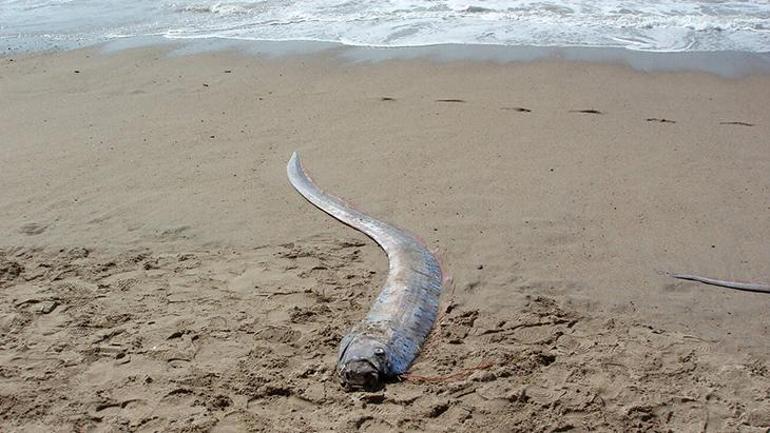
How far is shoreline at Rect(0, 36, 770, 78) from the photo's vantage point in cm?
799

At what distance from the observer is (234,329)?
159 inches

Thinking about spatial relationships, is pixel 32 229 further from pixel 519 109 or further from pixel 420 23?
pixel 420 23

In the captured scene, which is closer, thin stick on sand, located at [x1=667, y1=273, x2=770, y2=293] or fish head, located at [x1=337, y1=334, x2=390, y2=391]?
fish head, located at [x1=337, y1=334, x2=390, y2=391]

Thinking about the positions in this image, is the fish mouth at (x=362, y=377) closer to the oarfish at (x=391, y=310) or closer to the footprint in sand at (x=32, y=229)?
the oarfish at (x=391, y=310)

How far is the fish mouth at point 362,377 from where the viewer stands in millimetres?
3535

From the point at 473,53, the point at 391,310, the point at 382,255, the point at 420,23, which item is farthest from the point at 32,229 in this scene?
the point at 420,23

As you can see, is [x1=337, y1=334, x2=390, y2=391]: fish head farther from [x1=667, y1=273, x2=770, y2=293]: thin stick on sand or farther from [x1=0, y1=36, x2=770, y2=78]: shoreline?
[x1=0, y1=36, x2=770, y2=78]: shoreline

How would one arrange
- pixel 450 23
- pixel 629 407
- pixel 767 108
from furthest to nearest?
pixel 450 23
pixel 767 108
pixel 629 407

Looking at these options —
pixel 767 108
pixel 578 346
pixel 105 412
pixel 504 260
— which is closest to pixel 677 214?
pixel 504 260

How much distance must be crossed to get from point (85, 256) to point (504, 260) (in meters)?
2.86

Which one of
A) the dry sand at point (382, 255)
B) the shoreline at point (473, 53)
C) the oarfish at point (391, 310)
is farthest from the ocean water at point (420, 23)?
the oarfish at point (391, 310)

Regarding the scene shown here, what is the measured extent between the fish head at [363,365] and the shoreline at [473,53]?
540cm

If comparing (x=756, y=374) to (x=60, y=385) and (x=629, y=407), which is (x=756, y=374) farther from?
(x=60, y=385)

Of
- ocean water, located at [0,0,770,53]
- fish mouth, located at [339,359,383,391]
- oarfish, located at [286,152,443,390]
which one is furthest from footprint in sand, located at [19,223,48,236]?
ocean water, located at [0,0,770,53]
